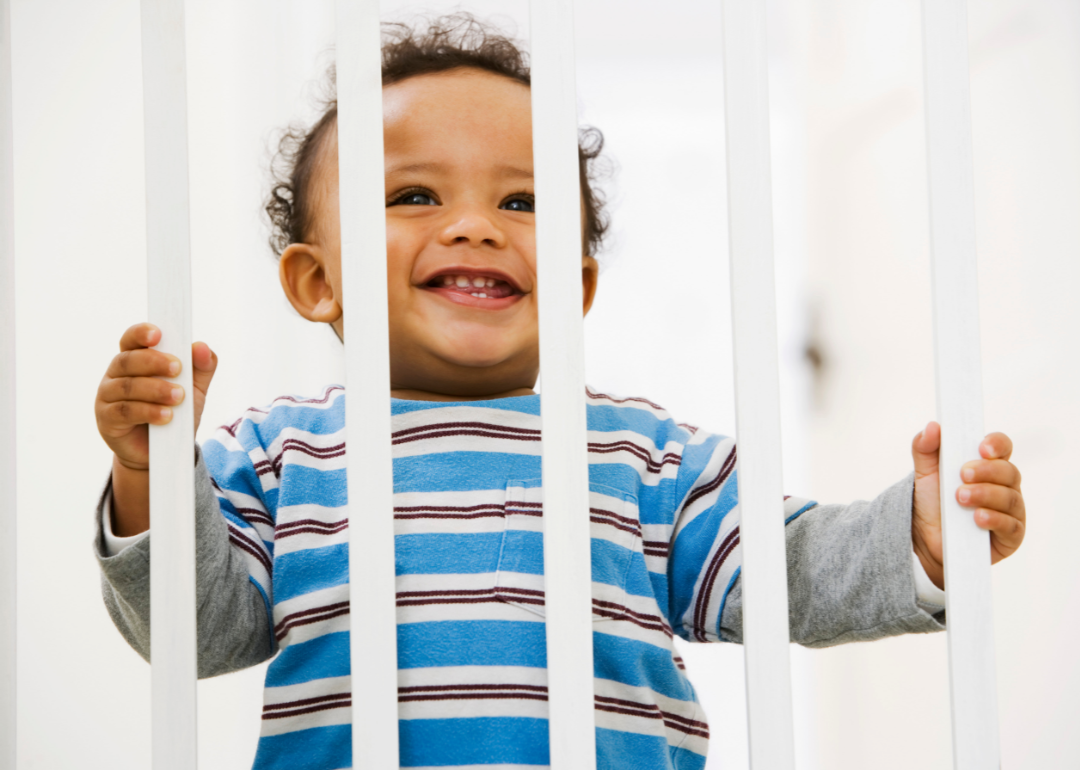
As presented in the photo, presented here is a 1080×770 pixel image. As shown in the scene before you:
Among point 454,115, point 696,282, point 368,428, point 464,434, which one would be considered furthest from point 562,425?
point 696,282

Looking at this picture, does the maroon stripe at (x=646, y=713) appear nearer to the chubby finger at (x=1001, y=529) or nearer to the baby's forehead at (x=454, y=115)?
the chubby finger at (x=1001, y=529)

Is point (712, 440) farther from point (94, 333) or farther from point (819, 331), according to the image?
point (94, 333)

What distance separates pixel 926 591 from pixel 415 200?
48 centimetres

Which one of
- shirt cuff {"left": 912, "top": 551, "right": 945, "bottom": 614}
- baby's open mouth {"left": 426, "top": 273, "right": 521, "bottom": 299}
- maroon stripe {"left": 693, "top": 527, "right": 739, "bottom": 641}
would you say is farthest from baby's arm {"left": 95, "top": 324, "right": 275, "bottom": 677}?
shirt cuff {"left": 912, "top": 551, "right": 945, "bottom": 614}

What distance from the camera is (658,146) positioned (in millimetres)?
1519

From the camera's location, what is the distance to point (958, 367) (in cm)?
40

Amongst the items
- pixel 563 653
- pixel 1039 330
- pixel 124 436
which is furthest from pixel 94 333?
pixel 1039 330

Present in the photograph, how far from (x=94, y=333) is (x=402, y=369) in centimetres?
77

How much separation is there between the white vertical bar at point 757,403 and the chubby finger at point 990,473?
9cm

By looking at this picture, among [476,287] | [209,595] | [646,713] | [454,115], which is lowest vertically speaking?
[646,713]

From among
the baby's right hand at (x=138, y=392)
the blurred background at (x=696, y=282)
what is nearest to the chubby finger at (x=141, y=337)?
the baby's right hand at (x=138, y=392)

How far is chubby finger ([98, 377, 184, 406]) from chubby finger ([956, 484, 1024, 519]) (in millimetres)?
377

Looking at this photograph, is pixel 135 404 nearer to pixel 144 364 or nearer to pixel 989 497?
pixel 144 364

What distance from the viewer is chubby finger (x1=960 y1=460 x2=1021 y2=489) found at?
1.32 feet
